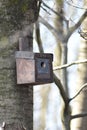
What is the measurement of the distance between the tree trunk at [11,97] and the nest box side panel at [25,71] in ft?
0.09

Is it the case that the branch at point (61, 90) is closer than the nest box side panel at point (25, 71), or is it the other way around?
the nest box side panel at point (25, 71)

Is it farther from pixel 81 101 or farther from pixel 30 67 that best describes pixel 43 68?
pixel 81 101

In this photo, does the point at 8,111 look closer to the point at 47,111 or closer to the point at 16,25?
the point at 16,25

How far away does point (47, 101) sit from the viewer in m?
8.52

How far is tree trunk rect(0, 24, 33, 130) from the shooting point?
2.54 m

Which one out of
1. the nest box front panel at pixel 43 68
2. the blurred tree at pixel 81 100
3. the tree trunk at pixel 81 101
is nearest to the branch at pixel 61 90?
the blurred tree at pixel 81 100

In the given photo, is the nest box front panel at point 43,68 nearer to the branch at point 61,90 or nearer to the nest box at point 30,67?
the nest box at point 30,67

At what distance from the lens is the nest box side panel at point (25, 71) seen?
8.45 feet

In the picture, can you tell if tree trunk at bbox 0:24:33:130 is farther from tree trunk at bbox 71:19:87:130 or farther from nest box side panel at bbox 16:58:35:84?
tree trunk at bbox 71:19:87:130

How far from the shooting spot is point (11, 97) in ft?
8.41

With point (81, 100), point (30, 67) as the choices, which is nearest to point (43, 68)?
point (30, 67)

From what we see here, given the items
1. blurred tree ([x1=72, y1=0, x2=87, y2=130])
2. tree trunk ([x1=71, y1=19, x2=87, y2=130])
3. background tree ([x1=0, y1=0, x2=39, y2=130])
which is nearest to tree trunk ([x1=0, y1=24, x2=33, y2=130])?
background tree ([x1=0, y1=0, x2=39, y2=130])

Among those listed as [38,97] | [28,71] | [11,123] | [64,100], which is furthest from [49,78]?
[38,97]

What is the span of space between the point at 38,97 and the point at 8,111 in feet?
18.6
